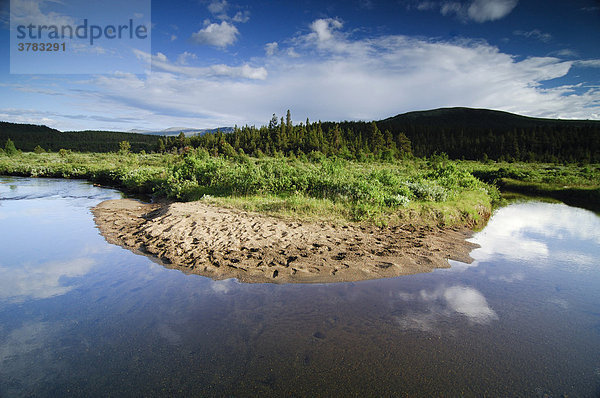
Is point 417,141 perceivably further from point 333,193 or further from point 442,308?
point 442,308

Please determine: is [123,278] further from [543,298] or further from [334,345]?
[543,298]

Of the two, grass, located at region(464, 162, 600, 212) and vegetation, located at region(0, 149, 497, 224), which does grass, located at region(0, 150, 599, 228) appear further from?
grass, located at region(464, 162, 600, 212)

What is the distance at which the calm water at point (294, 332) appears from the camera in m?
4.14

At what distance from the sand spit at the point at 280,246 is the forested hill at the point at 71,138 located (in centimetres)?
14040

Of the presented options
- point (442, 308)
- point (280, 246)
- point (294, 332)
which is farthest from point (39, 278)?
point (442, 308)

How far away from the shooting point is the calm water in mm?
4137

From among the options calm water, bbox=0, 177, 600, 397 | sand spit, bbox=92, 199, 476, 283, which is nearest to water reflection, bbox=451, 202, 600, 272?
Result: calm water, bbox=0, 177, 600, 397

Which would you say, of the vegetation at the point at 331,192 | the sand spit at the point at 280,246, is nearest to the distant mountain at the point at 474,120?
the vegetation at the point at 331,192

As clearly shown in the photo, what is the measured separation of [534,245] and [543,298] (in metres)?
5.55

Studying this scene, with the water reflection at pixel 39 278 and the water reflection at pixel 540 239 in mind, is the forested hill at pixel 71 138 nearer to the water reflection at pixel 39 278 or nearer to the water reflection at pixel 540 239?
the water reflection at pixel 39 278

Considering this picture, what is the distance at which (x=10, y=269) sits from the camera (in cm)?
820

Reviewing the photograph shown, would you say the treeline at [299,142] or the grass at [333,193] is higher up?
the treeline at [299,142]

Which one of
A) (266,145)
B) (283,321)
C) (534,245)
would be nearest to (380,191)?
(534,245)

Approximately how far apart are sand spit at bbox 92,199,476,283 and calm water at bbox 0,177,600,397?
1.61 feet
